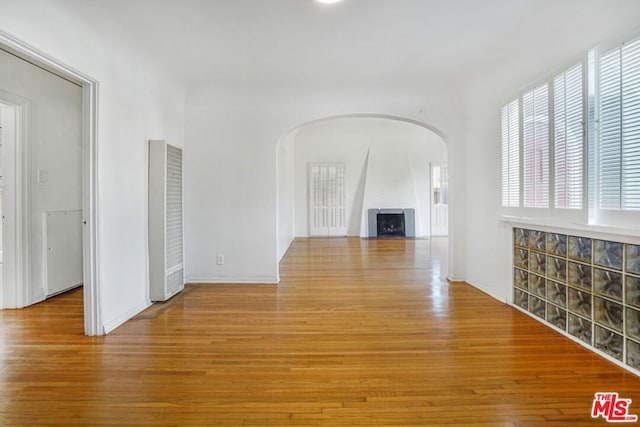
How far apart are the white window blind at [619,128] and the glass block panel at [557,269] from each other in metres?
0.57

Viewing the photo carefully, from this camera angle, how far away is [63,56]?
2385mm

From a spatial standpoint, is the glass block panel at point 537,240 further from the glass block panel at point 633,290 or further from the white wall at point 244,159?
the white wall at point 244,159

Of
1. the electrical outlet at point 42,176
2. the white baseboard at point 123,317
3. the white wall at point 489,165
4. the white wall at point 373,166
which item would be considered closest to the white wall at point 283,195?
the white wall at point 373,166

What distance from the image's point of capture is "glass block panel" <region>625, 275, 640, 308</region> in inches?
79.4

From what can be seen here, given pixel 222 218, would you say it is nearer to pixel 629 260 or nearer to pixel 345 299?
pixel 345 299

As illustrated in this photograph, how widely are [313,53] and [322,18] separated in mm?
635

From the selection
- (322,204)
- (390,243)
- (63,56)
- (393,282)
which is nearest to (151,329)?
(63,56)

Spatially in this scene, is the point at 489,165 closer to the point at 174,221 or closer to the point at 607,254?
the point at 607,254

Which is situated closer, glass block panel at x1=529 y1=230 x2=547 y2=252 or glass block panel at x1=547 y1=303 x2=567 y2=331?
glass block panel at x1=547 y1=303 x2=567 y2=331

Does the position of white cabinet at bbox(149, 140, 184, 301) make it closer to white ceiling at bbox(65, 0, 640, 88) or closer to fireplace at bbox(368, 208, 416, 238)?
white ceiling at bbox(65, 0, 640, 88)

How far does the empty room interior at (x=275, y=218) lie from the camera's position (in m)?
1.96

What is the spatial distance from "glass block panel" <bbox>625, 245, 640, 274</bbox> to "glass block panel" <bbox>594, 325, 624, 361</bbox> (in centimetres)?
46

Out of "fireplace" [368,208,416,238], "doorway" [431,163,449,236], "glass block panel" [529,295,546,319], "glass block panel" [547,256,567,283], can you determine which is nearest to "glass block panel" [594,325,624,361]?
"glass block panel" [547,256,567,283]
